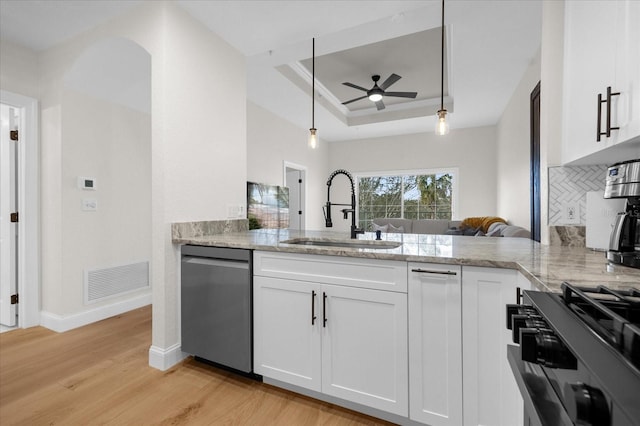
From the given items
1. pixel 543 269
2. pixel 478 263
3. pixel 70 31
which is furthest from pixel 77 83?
pixel 543 269

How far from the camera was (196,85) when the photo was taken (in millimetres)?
2229

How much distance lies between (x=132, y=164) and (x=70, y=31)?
50.0 inches

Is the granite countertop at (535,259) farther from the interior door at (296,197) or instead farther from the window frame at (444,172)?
the window frame at (444,172)

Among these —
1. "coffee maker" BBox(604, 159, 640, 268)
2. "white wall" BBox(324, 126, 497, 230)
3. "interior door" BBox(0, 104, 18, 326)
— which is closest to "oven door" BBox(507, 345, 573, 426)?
"coffee maker" BBox(604, 159, 640, 268)

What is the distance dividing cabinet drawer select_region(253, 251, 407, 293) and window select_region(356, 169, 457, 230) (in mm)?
5515

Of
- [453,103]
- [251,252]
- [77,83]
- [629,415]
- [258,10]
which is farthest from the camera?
[453,103]

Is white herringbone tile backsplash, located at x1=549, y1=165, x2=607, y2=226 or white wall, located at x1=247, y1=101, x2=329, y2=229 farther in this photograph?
white wall, located at x1=247, y1=101, x2=329, y2=229

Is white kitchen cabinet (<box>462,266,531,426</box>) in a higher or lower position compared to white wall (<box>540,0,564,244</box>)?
lower

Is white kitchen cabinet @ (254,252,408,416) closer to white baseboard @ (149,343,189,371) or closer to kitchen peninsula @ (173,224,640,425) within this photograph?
kitchen peninsula @ (173,224,640,425)

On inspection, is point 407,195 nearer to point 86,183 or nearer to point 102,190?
point 102,190

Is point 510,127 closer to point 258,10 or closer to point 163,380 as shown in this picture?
point 258,10

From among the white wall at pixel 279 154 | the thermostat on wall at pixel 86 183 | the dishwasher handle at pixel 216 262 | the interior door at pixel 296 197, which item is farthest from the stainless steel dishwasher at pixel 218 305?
the interior door at pixel 296 197

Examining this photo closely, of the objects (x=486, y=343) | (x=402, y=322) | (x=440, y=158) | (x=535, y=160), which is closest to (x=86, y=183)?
(x=402, y=322)

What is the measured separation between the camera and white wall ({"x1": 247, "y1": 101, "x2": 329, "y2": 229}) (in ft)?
14.9
